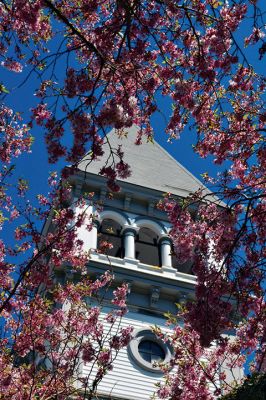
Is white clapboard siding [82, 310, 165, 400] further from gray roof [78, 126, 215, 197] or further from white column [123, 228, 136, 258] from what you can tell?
gray roof [78, 126, 215, 197]

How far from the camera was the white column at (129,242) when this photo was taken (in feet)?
72.3

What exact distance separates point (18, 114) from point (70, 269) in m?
7.76

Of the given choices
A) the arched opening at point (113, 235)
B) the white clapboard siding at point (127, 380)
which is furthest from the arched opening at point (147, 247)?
the white clapboard siding at point (127, 380)

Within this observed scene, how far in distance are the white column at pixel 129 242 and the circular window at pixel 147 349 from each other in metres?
3.66

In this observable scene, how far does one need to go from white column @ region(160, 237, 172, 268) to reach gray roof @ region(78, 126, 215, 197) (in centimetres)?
255

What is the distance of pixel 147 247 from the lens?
25.8 metres

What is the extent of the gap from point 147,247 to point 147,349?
7438 mm

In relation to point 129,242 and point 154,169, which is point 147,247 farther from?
point 154,169

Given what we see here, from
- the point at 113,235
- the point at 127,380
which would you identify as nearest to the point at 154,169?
the point at 113,235

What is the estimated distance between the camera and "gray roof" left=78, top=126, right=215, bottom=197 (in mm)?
26516

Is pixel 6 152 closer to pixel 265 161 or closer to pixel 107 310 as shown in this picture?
pixel 265 161

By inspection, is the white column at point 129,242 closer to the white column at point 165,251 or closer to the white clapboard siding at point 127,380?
the white column at point 165,251

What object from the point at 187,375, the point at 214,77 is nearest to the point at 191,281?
the point at 187,375

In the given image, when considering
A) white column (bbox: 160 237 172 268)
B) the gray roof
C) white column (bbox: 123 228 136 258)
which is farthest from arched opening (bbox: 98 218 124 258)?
the gray roof
